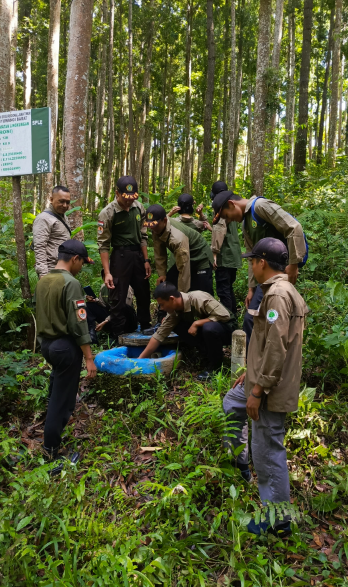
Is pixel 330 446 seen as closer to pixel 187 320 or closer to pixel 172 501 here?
pixel 172 501

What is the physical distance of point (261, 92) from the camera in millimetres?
8344

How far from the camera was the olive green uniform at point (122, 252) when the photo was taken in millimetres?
5145

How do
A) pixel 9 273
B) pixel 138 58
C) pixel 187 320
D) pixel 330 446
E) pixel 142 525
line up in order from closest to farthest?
1. pixel 142 525
2. pixel 330 446
3. pixel 187 320
4. pixel 9 273
5. pixel 138 58

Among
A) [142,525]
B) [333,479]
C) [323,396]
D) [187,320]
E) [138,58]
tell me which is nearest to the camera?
[142,525]

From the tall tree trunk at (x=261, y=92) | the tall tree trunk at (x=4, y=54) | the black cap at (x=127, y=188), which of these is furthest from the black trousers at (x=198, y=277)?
the tall tree trunk at (x=4, y=54)

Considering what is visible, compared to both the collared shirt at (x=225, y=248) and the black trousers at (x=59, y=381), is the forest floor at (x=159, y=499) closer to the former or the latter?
the black trousers at (x=59, y=381)

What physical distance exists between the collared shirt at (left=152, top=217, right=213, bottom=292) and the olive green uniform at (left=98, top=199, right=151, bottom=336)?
0.28 metres

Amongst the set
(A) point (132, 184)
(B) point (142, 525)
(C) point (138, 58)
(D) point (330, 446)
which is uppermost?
(C) point (138, 58)

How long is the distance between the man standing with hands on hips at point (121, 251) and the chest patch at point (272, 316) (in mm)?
2892

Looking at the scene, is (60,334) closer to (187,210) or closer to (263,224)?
(263,224)

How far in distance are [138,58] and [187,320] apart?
23670mm

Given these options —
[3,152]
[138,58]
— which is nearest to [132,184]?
[3,152]

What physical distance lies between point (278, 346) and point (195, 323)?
81.4 inches

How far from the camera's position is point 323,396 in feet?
13.6
